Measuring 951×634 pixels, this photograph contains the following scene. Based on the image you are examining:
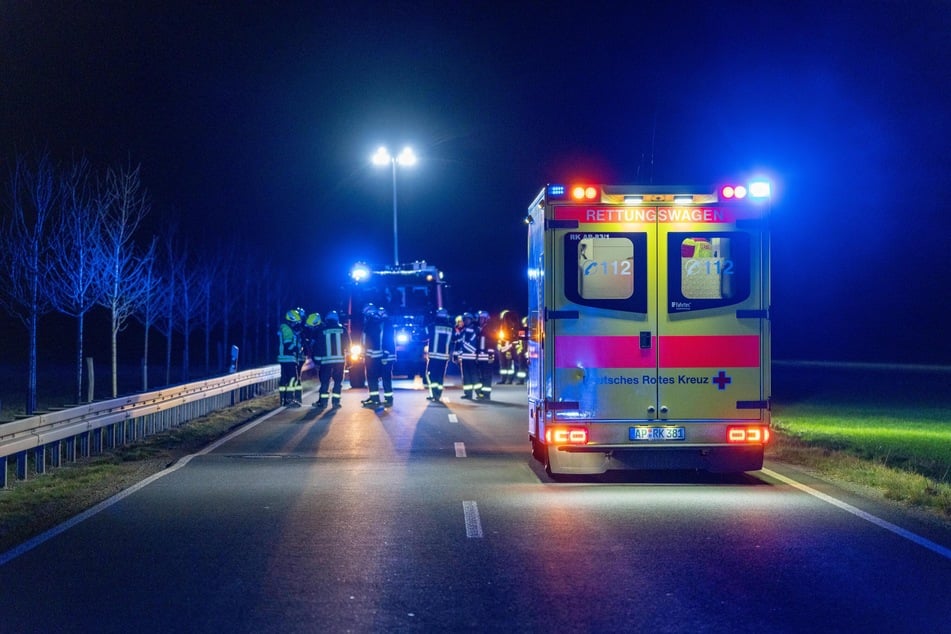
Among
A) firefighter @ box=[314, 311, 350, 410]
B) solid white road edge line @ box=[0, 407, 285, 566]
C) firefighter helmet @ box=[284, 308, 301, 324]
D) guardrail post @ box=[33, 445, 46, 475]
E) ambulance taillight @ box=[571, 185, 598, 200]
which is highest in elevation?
ambulance taillight @ box=[571, 185, 598, 200]

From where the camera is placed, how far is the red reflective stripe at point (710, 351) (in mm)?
11820

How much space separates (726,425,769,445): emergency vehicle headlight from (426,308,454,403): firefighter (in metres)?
13.6

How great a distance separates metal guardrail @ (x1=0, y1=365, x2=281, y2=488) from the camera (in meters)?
12.3

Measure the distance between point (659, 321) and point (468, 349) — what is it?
1450cm

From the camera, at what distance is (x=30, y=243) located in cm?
1969

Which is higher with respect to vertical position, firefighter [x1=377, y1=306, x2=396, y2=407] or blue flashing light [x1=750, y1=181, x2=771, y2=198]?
blue flashing light [x1=750, y1=181, x2=771, y2=198]

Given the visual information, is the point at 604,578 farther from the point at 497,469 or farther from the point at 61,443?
the point at 61,443

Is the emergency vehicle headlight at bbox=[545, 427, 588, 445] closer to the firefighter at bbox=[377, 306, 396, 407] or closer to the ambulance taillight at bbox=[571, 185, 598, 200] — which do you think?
the ambulance taillight at bbox=[571, 185, 598, 200]

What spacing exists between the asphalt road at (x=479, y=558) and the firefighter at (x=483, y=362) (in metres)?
12.6

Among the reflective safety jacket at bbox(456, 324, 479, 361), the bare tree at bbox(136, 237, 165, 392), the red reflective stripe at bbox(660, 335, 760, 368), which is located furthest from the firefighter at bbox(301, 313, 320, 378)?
the red reflective stripe at bbox(660, 335, 760, 368)

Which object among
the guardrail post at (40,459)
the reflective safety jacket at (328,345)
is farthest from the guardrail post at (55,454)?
the reflective safety jacket at (328,345)

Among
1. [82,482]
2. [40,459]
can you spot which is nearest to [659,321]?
[82,482]

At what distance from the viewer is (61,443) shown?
1445 centimetres

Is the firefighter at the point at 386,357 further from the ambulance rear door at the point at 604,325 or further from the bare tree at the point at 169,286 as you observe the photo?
the ambulance rear door at the point at 604,325
